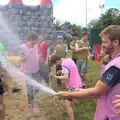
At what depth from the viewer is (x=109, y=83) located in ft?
8.05

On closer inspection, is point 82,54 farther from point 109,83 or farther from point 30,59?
point 109,83

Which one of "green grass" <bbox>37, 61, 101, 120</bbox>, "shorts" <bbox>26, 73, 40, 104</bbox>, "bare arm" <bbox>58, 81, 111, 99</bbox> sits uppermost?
"bare arm" <bbox>58, 81, 111, 99</bbox>

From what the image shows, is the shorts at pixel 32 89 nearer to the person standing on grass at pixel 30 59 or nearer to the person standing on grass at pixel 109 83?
the person standing on grass at pixel 30 59

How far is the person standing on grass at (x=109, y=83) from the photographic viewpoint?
245 centimetres

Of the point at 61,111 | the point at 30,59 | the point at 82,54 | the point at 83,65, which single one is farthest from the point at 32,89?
the point at 82,54

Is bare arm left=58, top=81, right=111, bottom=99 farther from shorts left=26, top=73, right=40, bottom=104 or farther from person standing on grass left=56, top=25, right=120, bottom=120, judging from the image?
shorts left=26, top=73, right=40, bottom=104

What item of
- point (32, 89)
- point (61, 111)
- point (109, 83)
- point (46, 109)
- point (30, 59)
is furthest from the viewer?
point (46, 109)

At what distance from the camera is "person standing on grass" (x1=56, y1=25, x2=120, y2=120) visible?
2.45m

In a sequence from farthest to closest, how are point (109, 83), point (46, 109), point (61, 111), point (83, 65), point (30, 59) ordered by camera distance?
point (83, 65), point (46, 109), point (61, 111), point (30, 59), point (109, 83)

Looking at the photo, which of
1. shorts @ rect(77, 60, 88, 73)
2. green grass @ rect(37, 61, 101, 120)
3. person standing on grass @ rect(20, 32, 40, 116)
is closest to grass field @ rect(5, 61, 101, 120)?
green grass @ rect(37, 61, 101, 120)

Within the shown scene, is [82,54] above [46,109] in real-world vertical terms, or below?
above

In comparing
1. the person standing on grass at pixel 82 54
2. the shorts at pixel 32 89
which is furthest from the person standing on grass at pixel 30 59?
the person standing on grass at pixel 82 54

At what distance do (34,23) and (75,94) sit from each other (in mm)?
13399

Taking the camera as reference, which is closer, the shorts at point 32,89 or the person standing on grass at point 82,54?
the shorts at point 32,89
